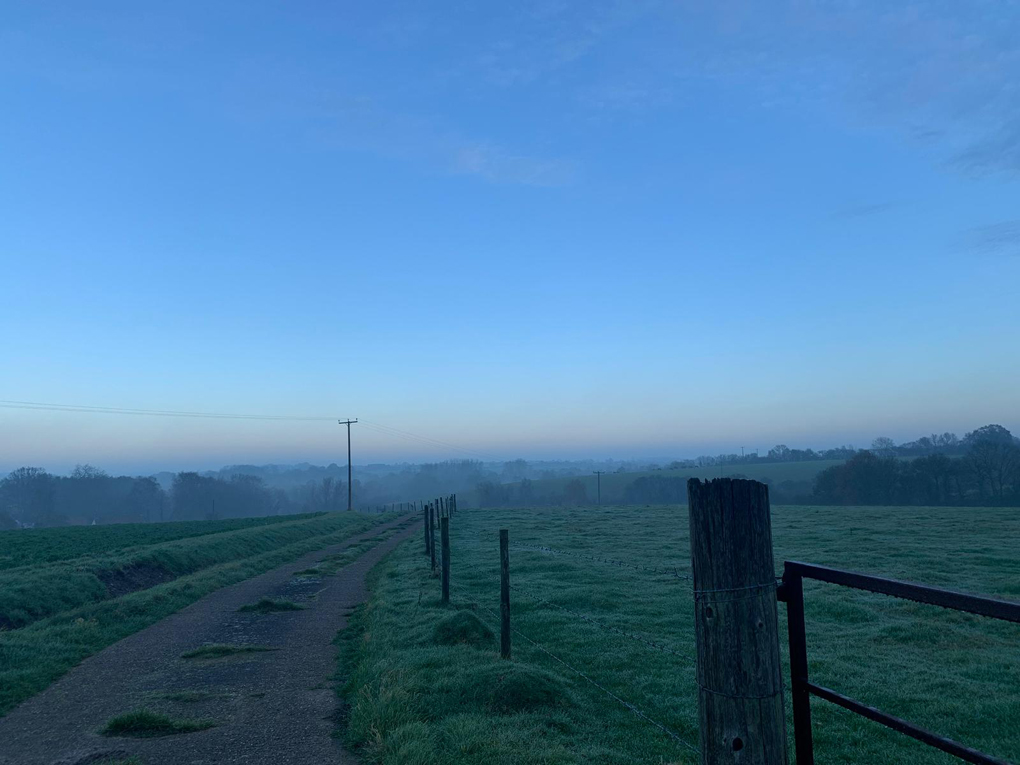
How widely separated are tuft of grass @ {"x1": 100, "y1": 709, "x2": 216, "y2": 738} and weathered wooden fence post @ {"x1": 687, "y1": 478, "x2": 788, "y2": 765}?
6420 mm

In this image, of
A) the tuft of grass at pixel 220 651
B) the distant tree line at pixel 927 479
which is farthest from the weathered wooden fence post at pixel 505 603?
the distant tree line at pixel 927 479

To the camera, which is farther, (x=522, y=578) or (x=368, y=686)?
(x=522, y=578)

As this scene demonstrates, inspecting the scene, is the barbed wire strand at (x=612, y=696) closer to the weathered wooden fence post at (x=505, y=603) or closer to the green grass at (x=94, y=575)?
the weathered wooden fence post at (x=505, y=603)

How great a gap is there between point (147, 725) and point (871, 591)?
7.45 metres

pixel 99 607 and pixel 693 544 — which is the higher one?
pixel 693 544

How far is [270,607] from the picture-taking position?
15336mm

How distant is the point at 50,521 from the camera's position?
116312mm

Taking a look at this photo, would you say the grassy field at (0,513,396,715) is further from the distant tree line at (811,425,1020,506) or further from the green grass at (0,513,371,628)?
the distant tree line at (811,425,1020,506)

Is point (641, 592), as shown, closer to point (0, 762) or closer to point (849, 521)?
point (0, 762)

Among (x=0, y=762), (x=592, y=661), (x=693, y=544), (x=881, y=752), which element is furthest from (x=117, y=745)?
(x=881, y=752)

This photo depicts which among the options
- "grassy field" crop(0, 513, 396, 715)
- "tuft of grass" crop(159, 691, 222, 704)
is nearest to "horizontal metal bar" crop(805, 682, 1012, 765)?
"tuft of grass" crop(159, 691, 222, 704)

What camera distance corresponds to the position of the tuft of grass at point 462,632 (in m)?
10.4

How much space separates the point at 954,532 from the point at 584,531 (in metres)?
17.0

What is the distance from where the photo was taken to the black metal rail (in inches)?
93.0
